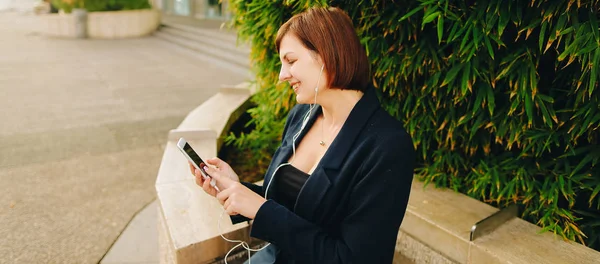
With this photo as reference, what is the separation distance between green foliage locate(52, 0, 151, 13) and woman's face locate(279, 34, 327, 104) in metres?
16.7

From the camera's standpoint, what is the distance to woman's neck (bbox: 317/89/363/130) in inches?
64.9

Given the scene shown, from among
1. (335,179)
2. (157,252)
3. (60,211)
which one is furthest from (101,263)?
(335,179)

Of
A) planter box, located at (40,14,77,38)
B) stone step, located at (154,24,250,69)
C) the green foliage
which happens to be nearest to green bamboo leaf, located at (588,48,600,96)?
stone step, located at (154,24,250,69)

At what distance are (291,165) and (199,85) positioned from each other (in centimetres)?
712

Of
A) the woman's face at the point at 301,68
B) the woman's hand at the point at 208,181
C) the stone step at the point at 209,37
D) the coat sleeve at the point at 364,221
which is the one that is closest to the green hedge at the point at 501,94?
the woman's face at the point at 301,68

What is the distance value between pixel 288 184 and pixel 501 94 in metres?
1.29

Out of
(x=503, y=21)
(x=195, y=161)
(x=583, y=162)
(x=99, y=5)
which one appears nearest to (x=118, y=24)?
(x=99, y=5)

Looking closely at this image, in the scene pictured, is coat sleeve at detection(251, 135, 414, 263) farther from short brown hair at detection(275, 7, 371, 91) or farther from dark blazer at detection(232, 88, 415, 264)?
short brown hair at detection(275, 7, 371, 91)

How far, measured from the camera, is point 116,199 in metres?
3.89


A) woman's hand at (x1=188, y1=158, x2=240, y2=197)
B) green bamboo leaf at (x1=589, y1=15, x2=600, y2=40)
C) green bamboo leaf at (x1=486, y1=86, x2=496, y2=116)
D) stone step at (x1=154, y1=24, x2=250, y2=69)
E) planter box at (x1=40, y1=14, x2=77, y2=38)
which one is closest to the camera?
woman's hand at (x1=188, y1=158, x2=240, y2=197)

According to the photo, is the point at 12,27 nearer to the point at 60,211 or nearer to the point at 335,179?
the point at 60,211

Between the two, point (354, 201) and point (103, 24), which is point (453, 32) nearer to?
point (354, 201)

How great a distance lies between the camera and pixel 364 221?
144 cm

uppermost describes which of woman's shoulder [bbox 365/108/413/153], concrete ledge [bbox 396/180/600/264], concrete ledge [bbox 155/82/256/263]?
woman's shoulder [bbox 365/108/413/153]
